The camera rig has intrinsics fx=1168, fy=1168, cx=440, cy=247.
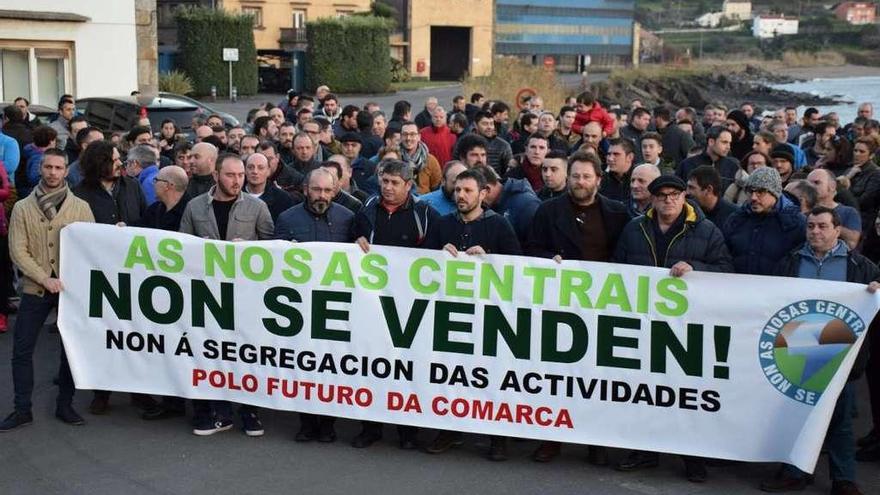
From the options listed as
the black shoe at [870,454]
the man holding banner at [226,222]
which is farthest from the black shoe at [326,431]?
the black shoe at [870,454]

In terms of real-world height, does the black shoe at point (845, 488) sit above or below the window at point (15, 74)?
below

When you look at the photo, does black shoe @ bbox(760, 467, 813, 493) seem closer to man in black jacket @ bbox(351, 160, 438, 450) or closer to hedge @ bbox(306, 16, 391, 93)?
→ man in black jacket @ bbox(351, 160, 438, 450)

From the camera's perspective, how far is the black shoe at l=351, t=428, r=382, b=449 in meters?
7.81

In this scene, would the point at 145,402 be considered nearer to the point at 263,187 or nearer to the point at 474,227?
the point at 263,187

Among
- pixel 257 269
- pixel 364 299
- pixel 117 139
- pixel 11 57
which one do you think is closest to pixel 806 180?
pixel 364 299

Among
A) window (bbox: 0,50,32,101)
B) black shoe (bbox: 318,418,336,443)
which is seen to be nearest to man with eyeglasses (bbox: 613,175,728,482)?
black shoe (bbox: 318,418,336,443)

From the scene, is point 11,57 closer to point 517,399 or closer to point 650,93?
point 517,399

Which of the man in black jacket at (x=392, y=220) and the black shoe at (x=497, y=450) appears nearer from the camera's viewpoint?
the black shoe at (x=497, y=450)

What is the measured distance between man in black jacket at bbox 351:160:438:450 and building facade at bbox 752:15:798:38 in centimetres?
17674

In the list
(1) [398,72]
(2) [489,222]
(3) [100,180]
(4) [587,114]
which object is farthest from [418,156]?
(1) [398,72]

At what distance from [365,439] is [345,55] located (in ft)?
153

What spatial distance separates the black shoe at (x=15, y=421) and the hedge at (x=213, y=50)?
41172 millimetres

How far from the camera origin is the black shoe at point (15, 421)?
8.06m

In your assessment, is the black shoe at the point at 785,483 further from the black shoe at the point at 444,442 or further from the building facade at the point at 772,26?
the building facade at the point at 772,26
